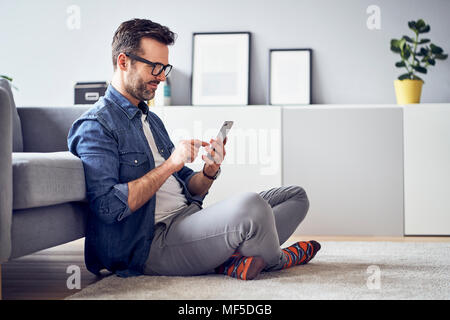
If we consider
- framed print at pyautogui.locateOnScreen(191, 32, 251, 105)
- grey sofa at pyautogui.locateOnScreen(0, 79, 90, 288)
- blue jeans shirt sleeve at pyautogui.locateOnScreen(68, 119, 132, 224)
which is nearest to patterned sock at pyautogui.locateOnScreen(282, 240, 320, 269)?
blue jeans shirt sleeve at pyautogui.locateOnScreen(68, 119, 132, 224)

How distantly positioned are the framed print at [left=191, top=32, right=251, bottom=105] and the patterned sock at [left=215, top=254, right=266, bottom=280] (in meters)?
1.94

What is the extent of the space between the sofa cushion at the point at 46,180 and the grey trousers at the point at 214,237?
32 centimetres

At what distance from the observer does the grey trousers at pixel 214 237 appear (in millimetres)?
1602

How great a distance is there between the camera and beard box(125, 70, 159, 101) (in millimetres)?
1758

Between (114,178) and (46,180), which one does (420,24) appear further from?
(46,180)

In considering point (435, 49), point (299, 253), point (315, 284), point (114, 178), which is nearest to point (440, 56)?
point (435, 49)

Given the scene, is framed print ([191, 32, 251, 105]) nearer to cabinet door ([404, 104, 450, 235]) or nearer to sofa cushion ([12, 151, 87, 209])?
cabinet door ([404, 104, 450, 235])

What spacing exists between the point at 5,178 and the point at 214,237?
0.63 metres

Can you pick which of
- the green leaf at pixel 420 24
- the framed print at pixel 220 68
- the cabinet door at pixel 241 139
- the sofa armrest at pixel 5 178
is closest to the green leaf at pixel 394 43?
the green leaf at pixel 420 24

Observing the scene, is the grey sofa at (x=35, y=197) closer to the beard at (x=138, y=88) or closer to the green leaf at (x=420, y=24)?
the beard at (x=138, y=88)

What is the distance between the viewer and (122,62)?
1.76m

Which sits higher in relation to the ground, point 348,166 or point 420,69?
point 420,69

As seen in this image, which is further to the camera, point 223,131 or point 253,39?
point 253,39
